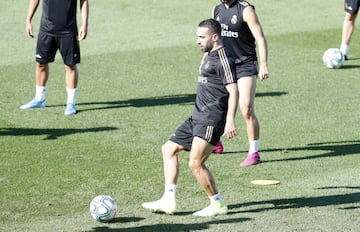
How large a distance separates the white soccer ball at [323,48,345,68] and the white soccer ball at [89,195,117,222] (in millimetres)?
9649

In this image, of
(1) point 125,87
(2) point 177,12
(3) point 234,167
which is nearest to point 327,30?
(2) point 177,12

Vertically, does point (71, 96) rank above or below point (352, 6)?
below

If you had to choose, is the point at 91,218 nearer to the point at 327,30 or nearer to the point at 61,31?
the point at 61,31

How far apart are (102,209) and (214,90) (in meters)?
1.81

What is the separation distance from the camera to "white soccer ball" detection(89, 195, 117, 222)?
10234 mm

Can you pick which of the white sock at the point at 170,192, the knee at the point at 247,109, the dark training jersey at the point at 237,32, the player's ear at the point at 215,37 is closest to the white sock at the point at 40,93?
the dark training jersey at the point at 237,32

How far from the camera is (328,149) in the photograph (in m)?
13.5

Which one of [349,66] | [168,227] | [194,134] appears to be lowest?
[168,227]

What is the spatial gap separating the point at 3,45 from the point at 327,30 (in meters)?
7.81

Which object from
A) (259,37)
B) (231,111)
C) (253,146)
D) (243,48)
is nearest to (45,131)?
(253,146)

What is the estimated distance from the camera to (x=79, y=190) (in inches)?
457

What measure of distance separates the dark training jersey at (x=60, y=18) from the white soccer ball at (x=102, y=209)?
19.6 feet

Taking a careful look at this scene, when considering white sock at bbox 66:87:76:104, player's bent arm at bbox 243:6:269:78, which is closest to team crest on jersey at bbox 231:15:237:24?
player's bent arm at bbox 243:6:269:78

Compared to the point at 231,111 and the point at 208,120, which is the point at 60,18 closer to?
the point at 208,120
